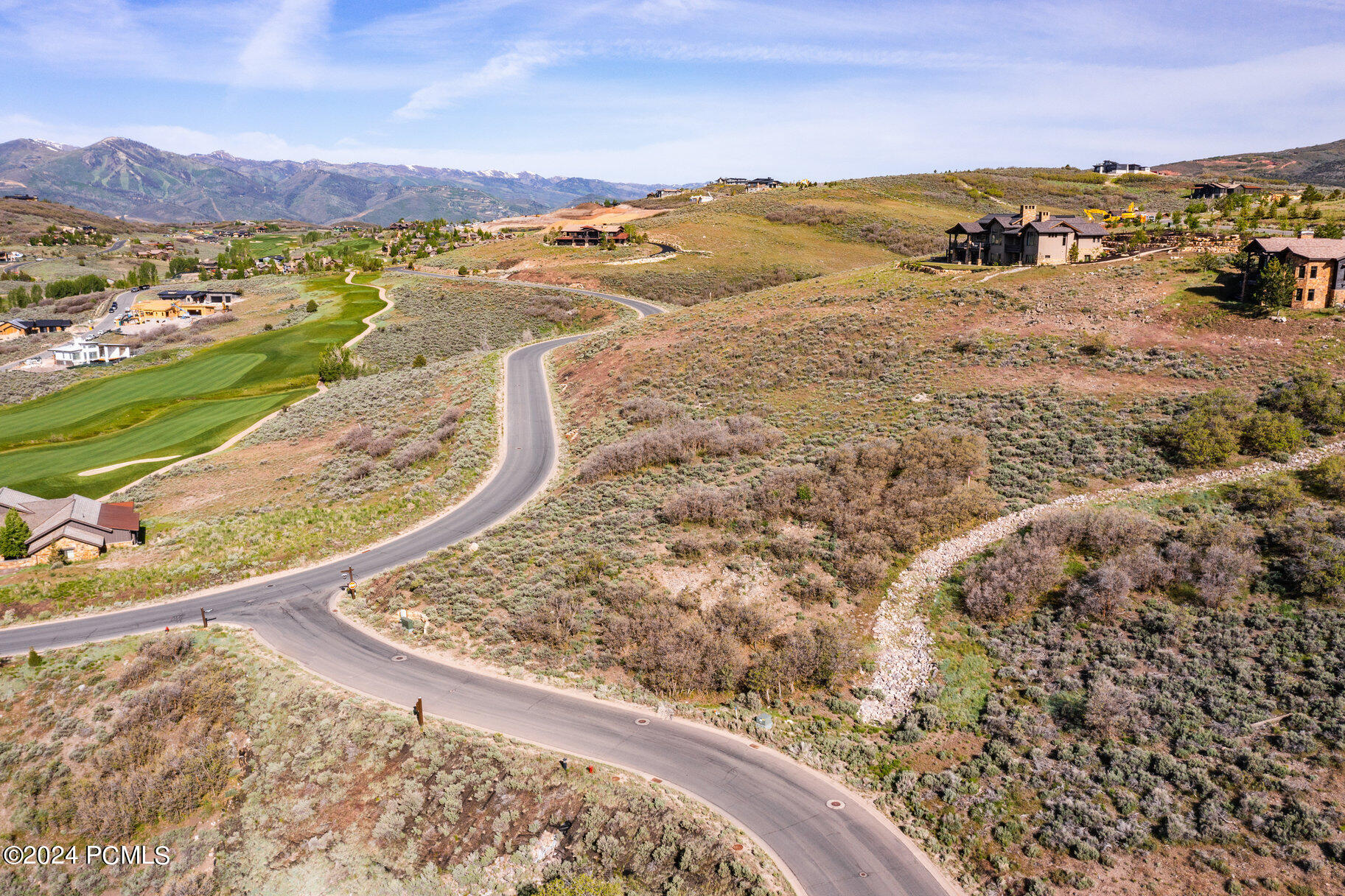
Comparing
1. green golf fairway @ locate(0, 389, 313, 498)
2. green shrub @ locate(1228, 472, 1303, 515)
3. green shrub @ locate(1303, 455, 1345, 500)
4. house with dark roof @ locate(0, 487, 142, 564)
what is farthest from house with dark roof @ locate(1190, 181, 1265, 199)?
house with dark roof @ locate(0, 487, 142, 564)

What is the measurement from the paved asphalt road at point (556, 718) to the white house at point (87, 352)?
73488 mm

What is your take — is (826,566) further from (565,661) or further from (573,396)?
(573,396)

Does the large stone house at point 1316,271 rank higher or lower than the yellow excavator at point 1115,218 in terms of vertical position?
lower

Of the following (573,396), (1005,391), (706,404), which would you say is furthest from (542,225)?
(1005,391)

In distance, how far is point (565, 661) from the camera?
2350 cm

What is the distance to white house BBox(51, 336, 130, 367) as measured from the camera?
8156cm

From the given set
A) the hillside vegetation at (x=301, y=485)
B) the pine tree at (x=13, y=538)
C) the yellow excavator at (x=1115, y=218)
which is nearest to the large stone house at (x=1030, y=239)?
the yellow excavator at (x=1115, y=218)

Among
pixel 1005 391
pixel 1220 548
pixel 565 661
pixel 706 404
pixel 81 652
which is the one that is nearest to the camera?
pixel 1220 548

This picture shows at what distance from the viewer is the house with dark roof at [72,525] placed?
33531 millimetres

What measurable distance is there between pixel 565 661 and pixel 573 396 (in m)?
30.6

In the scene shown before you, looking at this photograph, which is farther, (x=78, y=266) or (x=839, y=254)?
(x=78, y=266)

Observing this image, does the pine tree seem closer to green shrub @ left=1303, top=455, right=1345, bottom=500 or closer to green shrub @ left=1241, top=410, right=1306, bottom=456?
green shrub @ left=1241, top=410, right=1306, bottom=456

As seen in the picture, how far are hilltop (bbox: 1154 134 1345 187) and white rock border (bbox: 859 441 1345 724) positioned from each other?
451 feet

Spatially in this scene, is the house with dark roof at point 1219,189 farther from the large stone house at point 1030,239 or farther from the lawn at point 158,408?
the lawn at point 158,408
